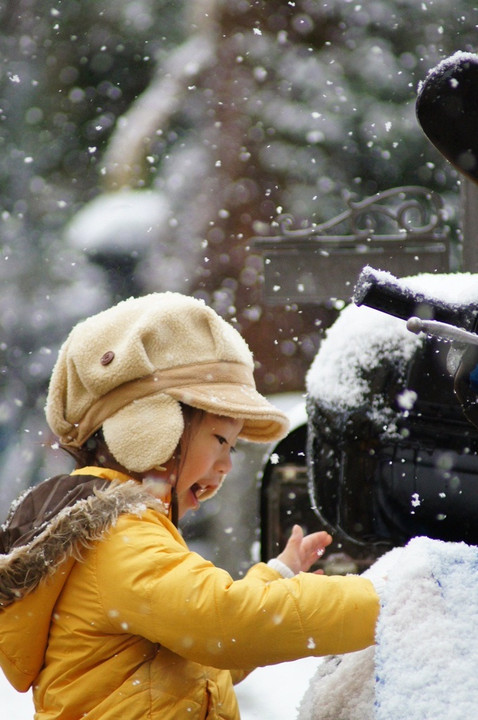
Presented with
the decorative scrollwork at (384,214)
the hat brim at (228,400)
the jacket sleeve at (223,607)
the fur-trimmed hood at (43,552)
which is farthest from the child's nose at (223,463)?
the decorative scrollwork at (384,214)

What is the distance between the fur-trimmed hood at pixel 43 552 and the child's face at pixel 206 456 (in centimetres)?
14

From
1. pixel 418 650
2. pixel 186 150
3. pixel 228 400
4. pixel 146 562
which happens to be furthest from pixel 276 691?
pixel 186 150

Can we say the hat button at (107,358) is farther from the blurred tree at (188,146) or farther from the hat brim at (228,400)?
the blurred tree at (188,146)

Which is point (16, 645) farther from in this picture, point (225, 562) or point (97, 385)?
point (225, 562)

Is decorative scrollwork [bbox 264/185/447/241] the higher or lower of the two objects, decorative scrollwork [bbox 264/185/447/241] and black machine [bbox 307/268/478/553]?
the lower

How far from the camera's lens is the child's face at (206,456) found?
1934mm

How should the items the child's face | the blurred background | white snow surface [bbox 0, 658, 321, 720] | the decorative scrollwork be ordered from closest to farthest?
1. the child's face
2. white snow surface [bbox 0, 658, 321, 720]
3. the decorative scrollwork
4. the blurred background

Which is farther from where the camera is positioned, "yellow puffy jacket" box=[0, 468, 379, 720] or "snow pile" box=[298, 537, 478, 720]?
"yellow puffy jacket" box=[0, 468, 379, 720]

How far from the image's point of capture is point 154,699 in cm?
166

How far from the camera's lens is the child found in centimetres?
154

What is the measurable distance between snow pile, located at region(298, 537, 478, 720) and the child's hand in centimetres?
37

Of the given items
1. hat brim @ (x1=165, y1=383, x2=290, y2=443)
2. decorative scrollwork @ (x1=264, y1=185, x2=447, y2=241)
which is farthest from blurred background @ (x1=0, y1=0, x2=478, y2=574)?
hat brim @ (x1=165, y1=383, x2=290, y2=443)

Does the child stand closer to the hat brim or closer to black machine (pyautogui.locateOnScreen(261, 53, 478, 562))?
the hat brim

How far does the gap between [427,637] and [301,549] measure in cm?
57
